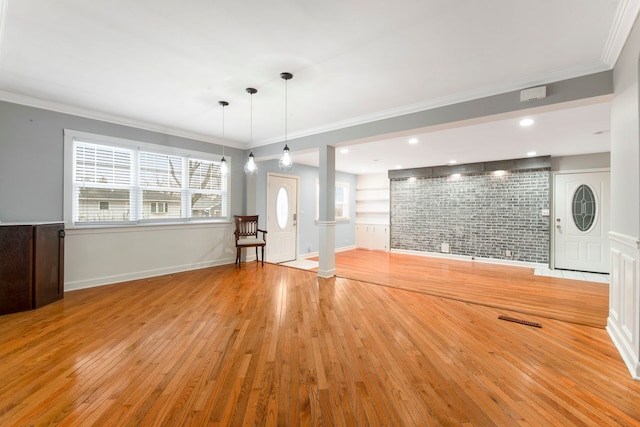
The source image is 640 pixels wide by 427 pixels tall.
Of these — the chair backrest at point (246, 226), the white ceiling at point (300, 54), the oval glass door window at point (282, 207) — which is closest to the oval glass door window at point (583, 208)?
the white ceiling at point (300, 54)

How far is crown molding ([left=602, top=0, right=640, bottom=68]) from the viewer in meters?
1.91

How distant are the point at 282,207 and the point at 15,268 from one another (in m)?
4.61

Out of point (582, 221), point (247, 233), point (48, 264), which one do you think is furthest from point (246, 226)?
point (582, 221)

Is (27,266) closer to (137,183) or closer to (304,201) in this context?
(137,183)

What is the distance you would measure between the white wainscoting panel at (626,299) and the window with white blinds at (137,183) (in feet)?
19.1

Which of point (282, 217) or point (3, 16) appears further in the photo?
point (282, 217)

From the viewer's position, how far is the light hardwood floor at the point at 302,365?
1.63m

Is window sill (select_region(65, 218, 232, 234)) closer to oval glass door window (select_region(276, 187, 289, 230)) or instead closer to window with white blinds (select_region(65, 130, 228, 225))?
window with white blinds (select_region(65, 130, 228, 225))

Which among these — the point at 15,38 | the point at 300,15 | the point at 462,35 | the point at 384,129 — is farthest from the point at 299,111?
the point at 15,38

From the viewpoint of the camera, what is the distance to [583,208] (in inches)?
243

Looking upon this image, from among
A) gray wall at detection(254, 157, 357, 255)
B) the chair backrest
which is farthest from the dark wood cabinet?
gray wall at detection(254, 157, 357, 255)

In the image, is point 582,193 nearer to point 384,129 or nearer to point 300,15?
point 384,129

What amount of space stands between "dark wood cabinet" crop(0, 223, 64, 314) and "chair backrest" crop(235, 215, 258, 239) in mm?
2832

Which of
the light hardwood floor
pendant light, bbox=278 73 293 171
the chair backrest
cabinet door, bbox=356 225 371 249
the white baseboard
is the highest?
pendant light, bbox=278 73 293 171
